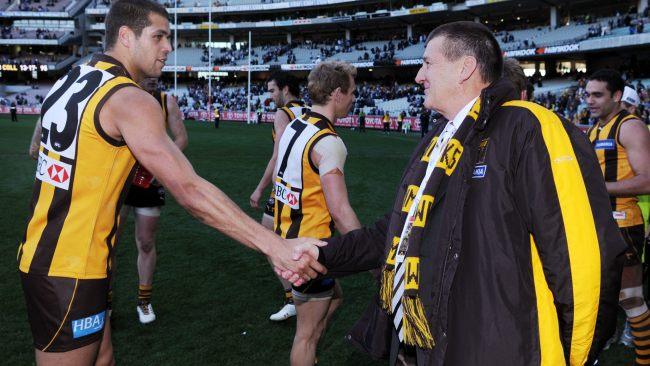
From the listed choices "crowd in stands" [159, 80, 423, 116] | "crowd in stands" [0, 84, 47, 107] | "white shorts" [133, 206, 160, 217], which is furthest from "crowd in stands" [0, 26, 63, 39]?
"white shorts" [133, 206, 160, 217]

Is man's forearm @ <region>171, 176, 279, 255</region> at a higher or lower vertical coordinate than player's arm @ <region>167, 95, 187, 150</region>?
lower

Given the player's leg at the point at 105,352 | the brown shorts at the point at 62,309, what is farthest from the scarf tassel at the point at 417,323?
the player's leg at the point at 105,352

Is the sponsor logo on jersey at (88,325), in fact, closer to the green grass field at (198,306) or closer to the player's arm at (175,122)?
the green grass field at (198,306)

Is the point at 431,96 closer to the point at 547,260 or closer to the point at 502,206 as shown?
the point at 502,206

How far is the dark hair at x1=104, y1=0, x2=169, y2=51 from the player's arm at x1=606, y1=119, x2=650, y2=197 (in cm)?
339

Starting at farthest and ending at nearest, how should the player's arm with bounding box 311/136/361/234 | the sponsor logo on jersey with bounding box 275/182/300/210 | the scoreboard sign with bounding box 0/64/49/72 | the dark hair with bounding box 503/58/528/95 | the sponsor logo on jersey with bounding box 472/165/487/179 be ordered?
1. the scoreboard sign with bounding box 0/64/49/72
2. the sponsor logo on jersey with bounding box 275/182/300/210
3. the player's arm with bounding box 311/136/361/234
4. the dark hair with bounding box 503/58/528/95
5. the sponsor logo on jersey with bounding box 472/165/487/179

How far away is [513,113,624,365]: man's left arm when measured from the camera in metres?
1.82

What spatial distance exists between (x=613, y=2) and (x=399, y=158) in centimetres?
3241

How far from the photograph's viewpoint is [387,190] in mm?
12664

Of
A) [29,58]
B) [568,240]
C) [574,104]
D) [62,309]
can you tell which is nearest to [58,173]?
[62,309]

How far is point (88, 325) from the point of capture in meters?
2.65

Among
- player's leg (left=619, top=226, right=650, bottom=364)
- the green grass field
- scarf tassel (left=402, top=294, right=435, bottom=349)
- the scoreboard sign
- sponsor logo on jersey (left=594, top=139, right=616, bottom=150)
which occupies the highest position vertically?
the scoreboard sign

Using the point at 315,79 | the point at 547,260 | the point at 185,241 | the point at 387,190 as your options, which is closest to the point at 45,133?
the point at 315,79

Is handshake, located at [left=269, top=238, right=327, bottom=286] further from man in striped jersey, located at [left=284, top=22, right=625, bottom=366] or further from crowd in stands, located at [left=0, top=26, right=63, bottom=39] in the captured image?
crowd in stands, located at [left=0, top=26, right=63, bottom=39]
